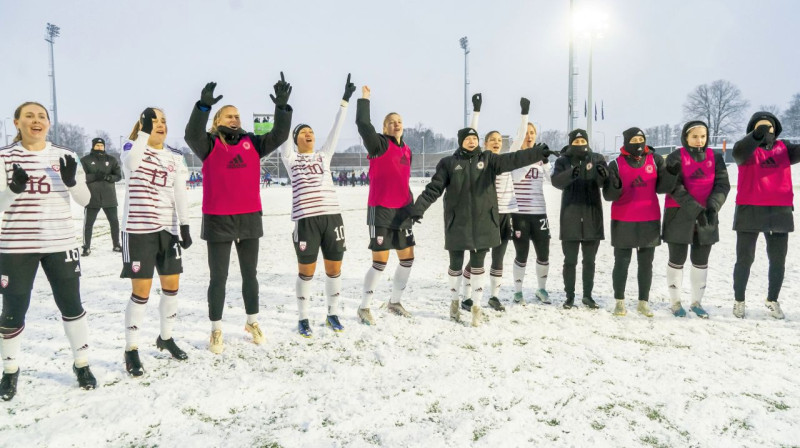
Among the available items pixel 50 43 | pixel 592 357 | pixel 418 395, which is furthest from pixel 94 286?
pixel 50 43

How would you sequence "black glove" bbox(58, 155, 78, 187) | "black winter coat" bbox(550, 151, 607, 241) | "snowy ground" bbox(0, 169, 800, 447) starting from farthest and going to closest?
1. "black winter coat" bbox(550, 151, 607, 241)
2. "black glove" bbox(58, 155, 78, 187)
3. "snowy ground" bbox(0, 169, 800, 447)

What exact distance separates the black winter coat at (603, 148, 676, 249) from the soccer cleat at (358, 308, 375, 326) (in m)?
2.80

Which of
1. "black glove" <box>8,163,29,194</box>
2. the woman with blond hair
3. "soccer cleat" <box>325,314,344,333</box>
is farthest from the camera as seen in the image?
"soccer cleat" <box>325,314,344,333</box>

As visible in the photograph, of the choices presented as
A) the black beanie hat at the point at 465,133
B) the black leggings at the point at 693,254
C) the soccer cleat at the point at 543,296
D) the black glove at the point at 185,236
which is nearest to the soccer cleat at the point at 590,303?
the soccer cleat at the point at 543,296

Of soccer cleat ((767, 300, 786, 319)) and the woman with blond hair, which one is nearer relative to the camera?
the woman with blond hair

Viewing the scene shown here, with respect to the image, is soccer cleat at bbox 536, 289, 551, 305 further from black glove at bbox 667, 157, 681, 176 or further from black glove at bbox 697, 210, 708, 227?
black glove at bbox 667, 157, 681, 176

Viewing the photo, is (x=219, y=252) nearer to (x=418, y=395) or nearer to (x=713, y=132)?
(x=418, y=395)

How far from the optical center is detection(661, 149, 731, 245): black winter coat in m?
5.16

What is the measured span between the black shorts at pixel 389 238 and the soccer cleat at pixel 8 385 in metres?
3.09

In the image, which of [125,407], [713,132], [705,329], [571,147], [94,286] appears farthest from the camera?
[713,132]

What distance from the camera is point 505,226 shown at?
5746 millimetres

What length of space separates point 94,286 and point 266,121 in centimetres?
4162

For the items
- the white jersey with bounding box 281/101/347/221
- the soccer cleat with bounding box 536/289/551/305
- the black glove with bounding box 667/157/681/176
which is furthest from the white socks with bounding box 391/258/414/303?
the black glove with bounding box 667/157/681/176

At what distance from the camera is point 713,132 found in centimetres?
5762
